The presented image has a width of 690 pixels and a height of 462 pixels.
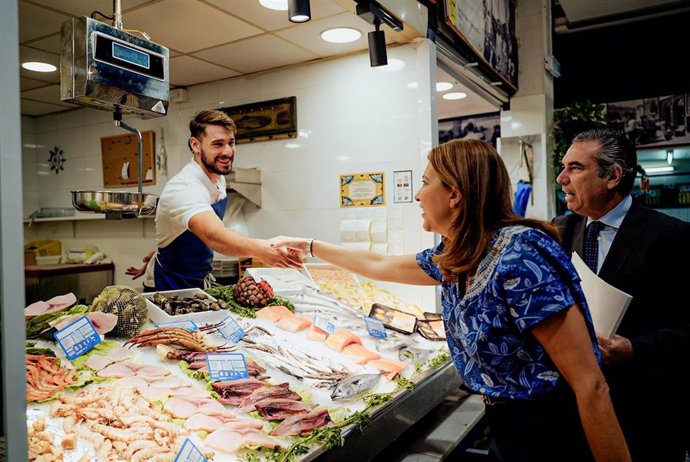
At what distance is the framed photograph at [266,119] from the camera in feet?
15.6

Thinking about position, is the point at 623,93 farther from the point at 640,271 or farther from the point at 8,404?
the point at 8,404

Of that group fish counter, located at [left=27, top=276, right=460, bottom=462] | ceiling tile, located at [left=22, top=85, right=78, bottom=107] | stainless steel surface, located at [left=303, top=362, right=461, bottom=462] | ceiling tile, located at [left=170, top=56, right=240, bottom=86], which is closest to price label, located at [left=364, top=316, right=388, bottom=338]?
fish counter, located at [left=27, top=276, right=460, bottom=462]

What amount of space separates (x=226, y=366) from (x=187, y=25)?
9.02ft

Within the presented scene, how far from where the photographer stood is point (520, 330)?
4.83 ft

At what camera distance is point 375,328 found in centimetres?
301

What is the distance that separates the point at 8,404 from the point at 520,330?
124 centimetres

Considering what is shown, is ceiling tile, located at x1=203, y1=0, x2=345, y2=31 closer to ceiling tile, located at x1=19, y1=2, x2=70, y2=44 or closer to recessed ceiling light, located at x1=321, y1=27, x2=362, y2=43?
recessed ceiling light, located at x1=321, y1=27, x2=362, y2=43

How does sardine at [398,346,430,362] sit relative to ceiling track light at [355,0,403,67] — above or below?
below

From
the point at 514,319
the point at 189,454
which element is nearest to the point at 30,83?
the point at 189,454

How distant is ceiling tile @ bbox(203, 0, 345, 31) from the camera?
11.5 feet

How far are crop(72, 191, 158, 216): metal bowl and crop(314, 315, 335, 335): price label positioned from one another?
120 cm

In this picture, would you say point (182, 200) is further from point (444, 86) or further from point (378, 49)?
point (444, 86)

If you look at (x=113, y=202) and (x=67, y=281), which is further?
(x=67, y=281)

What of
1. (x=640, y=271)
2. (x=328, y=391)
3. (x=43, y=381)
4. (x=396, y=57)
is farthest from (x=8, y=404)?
(x=396, y=57)
